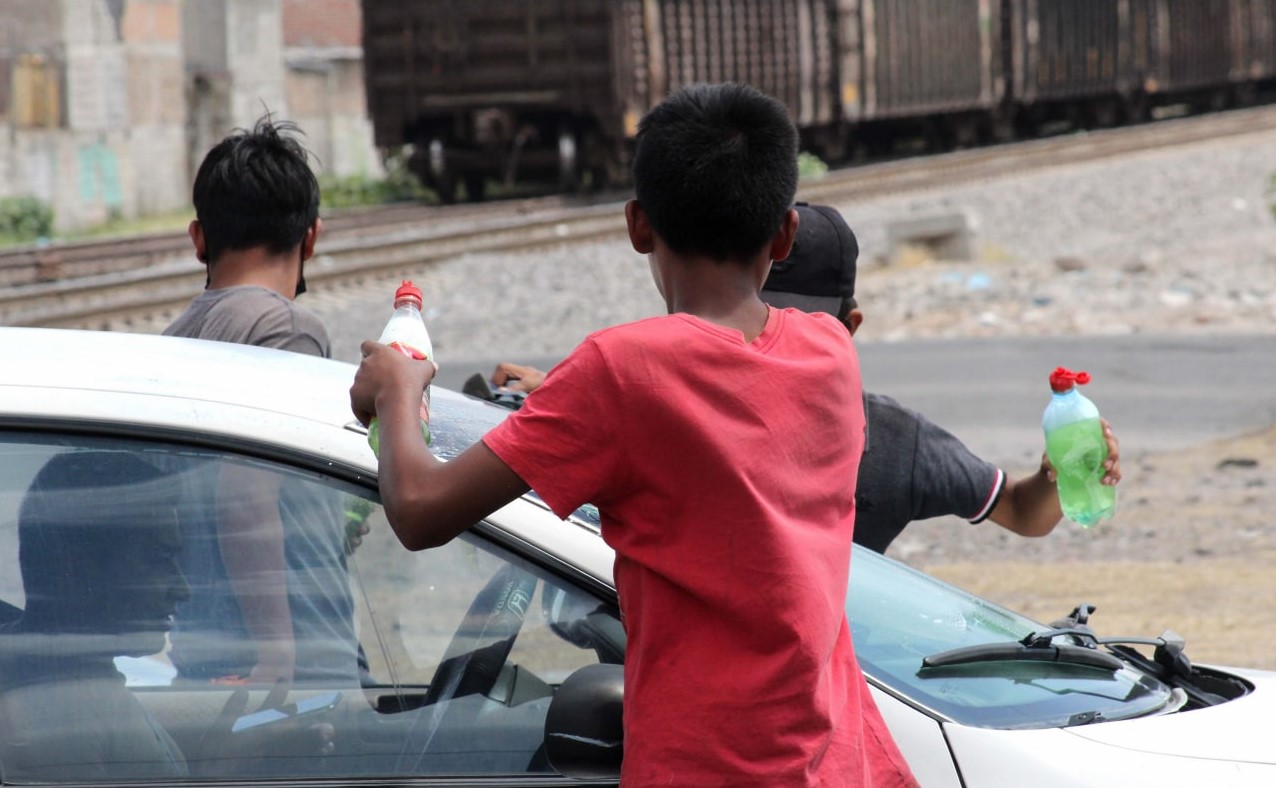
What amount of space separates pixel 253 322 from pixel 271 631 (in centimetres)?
107

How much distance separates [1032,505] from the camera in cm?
300

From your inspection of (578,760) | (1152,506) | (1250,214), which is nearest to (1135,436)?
(1152,506)

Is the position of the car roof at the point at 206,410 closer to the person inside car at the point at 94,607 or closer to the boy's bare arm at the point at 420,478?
the person inside car at the point at 94,607

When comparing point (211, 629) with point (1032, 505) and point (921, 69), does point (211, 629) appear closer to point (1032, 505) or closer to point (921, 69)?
point (1032, 505)

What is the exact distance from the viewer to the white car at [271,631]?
2.15 metres

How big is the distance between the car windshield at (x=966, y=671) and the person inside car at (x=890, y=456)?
251mm

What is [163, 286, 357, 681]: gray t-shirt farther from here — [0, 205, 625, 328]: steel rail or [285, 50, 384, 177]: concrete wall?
[285, 50, 384, 177]: concrete wall

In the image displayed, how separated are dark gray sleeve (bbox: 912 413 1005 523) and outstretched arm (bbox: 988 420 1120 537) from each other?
0.02 meters

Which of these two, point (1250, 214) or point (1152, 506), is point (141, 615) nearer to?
point (1152, 506)

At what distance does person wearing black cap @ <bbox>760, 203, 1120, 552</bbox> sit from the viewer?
9.98 feet

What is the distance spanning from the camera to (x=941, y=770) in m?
2.19

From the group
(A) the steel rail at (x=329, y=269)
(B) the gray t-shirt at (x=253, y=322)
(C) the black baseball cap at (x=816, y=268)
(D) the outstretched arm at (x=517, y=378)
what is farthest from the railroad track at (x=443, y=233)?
(C) the black baseball cap at (x=816, y=268)

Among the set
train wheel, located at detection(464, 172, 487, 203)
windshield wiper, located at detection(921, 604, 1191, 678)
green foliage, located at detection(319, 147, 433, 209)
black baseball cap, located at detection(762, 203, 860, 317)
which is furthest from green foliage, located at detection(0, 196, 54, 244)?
windshield wiper, located at detection(921, 604, 1191, 678)

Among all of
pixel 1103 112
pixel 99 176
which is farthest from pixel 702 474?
pixel 1103 112
